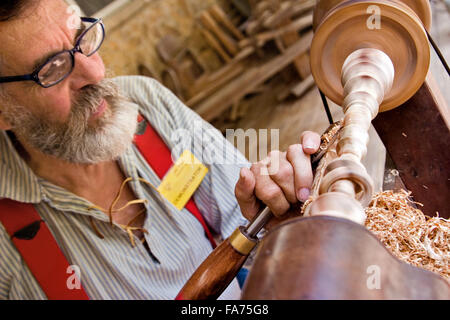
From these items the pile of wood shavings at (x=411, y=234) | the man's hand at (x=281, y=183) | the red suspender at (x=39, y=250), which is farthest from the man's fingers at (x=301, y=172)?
the red suspender at (x=39, y=250)

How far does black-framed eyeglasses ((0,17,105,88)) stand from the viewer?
3.00 ft

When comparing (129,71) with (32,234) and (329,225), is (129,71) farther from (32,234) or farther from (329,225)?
(329,225)

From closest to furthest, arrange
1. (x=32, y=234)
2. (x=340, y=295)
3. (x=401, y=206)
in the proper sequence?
(x=340, y=295)
(x=401, y=206)
(x=32, y=234)

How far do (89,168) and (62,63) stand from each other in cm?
34

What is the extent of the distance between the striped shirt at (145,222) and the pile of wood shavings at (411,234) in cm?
75

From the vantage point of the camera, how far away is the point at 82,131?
3.45 feet

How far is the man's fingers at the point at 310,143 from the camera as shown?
24.0 inches

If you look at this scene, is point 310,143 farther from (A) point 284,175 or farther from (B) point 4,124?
(B) point 4,124

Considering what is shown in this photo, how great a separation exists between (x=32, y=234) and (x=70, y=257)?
118 millimetres

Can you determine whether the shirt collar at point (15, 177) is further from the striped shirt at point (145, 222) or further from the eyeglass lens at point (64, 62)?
the eyeglass lens at point (64, 62)

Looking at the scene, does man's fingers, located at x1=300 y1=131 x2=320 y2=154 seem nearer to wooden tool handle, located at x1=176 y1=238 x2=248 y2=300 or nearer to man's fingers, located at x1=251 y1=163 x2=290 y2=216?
man's fingers, located at x1=251 y1=163 x2=290 y2=216

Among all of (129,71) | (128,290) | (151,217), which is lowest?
(128,290)
